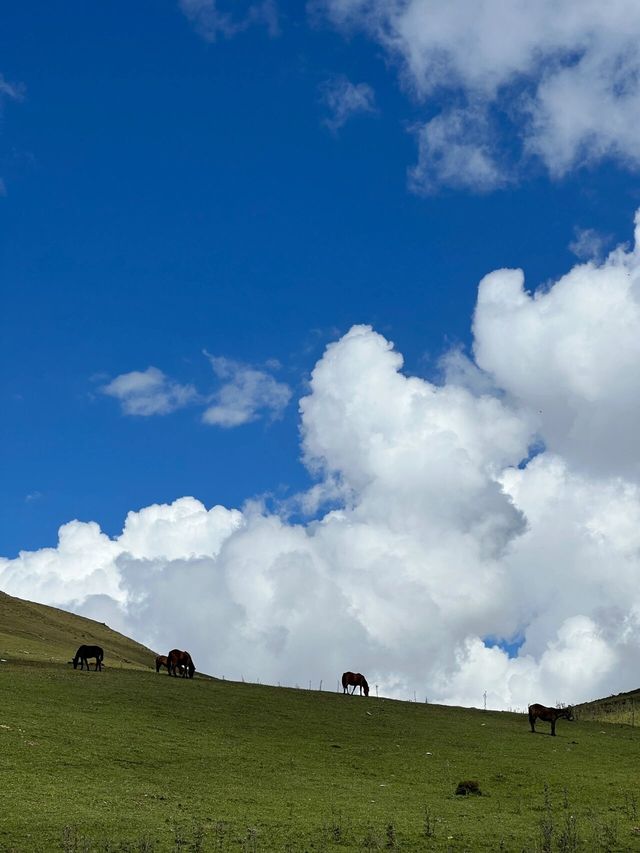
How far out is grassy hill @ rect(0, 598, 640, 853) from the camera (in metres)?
22.4

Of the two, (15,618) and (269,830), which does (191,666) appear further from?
(269,830)

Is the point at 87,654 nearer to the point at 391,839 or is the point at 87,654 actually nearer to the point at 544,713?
Answer: the point at 544,713

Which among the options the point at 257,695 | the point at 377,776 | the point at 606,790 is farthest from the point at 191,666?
the point at 606,790

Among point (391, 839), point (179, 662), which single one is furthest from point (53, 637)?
point (391, 839)

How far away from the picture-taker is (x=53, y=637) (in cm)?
6894

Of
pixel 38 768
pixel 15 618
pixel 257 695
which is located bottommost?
pixel 38 768

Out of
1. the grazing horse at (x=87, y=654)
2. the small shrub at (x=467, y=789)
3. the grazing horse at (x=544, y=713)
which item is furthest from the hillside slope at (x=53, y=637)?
the small shrub at (x=467, y=789)

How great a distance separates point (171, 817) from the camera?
23.7 metres

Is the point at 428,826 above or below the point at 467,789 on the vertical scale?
below

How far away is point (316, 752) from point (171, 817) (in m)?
11.7

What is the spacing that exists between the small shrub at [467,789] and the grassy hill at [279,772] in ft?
1.18

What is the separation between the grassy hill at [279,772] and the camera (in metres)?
22.4

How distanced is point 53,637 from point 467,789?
154ft

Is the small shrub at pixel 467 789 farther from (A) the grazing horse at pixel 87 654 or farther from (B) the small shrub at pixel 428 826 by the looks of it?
(A) the grazing horse at pixel 87 654
